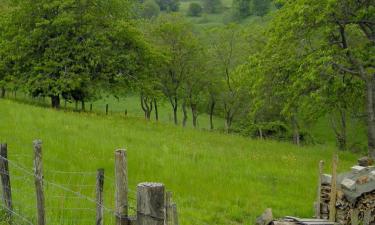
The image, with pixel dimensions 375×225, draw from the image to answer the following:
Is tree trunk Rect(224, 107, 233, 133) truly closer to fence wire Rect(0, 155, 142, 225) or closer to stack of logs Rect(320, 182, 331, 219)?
stack of logs Rect(320, 182, 331, 219)

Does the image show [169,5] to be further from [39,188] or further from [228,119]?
[39,188]

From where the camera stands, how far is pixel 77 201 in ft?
39.9

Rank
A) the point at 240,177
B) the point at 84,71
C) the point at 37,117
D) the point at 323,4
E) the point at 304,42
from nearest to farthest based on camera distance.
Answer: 1. the point at 240,177
2. the point at 323,4
3. the point at 304,42
4. the point at 37,117
5. the point at 84,71

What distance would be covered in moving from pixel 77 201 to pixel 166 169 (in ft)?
20.9

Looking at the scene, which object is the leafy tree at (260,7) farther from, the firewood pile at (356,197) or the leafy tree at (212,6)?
the firewood pile at (356,197)

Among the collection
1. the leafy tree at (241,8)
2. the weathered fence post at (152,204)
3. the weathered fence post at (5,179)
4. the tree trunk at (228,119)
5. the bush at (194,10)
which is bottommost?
the tree trunk at (228,119)

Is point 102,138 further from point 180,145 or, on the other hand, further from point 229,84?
point 229,84

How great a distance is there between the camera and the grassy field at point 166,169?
13.2m

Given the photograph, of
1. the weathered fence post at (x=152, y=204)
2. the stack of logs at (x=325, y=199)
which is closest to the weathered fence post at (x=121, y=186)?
the weathered fence post at (x=152, y=204)

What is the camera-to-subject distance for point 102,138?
21766mm

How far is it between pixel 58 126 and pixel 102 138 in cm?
258

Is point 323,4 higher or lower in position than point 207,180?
higher

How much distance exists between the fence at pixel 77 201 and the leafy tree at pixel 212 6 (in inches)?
6462

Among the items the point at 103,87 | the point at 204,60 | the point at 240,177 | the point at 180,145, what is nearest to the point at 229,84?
the point at 204,60
